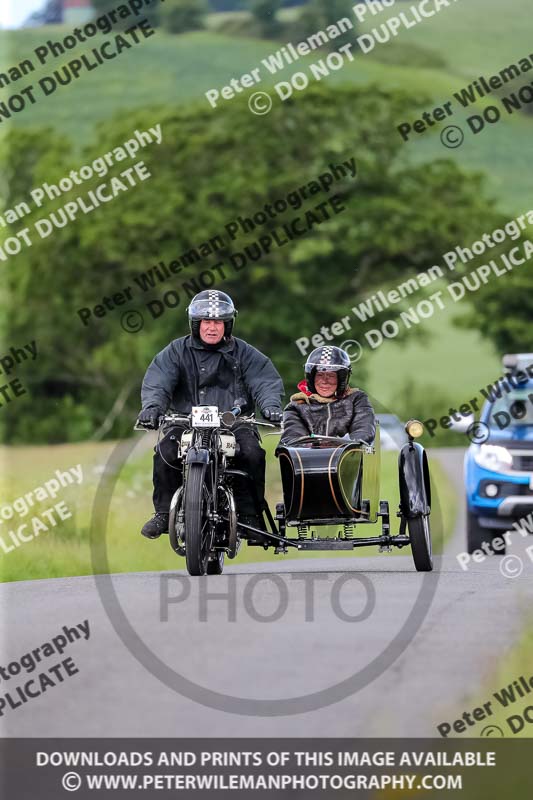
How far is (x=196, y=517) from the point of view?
11.8 meters

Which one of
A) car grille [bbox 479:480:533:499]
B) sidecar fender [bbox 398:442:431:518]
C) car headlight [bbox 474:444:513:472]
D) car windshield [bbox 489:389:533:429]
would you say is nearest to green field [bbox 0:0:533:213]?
car windshield [bbox 489:389:533:429]

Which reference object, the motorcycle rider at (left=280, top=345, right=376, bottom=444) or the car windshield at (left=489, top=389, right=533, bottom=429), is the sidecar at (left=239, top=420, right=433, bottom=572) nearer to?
the motorcycle rider at (left=280, top=345, right=376, bottom=444)

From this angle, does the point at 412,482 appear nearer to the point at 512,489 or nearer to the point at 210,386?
the point at 210,386

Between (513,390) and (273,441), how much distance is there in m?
2.75

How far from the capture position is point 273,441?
15.6 m

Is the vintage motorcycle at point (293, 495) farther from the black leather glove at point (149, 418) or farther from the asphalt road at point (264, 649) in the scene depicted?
the asphalt road at point (264, 649)

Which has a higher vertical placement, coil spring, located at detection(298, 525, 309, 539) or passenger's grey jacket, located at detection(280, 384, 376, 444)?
passenger's grey jacket, located at detection(280, 384, 376, 444)

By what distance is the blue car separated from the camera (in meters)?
16.6

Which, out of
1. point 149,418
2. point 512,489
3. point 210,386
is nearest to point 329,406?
point 210,386

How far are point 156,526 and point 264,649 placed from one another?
8.32 feet

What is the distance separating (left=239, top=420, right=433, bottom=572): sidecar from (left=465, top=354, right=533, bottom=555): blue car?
126 inches

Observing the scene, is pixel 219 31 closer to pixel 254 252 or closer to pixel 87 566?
pixel 254 252

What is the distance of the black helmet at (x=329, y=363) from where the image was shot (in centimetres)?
1286
